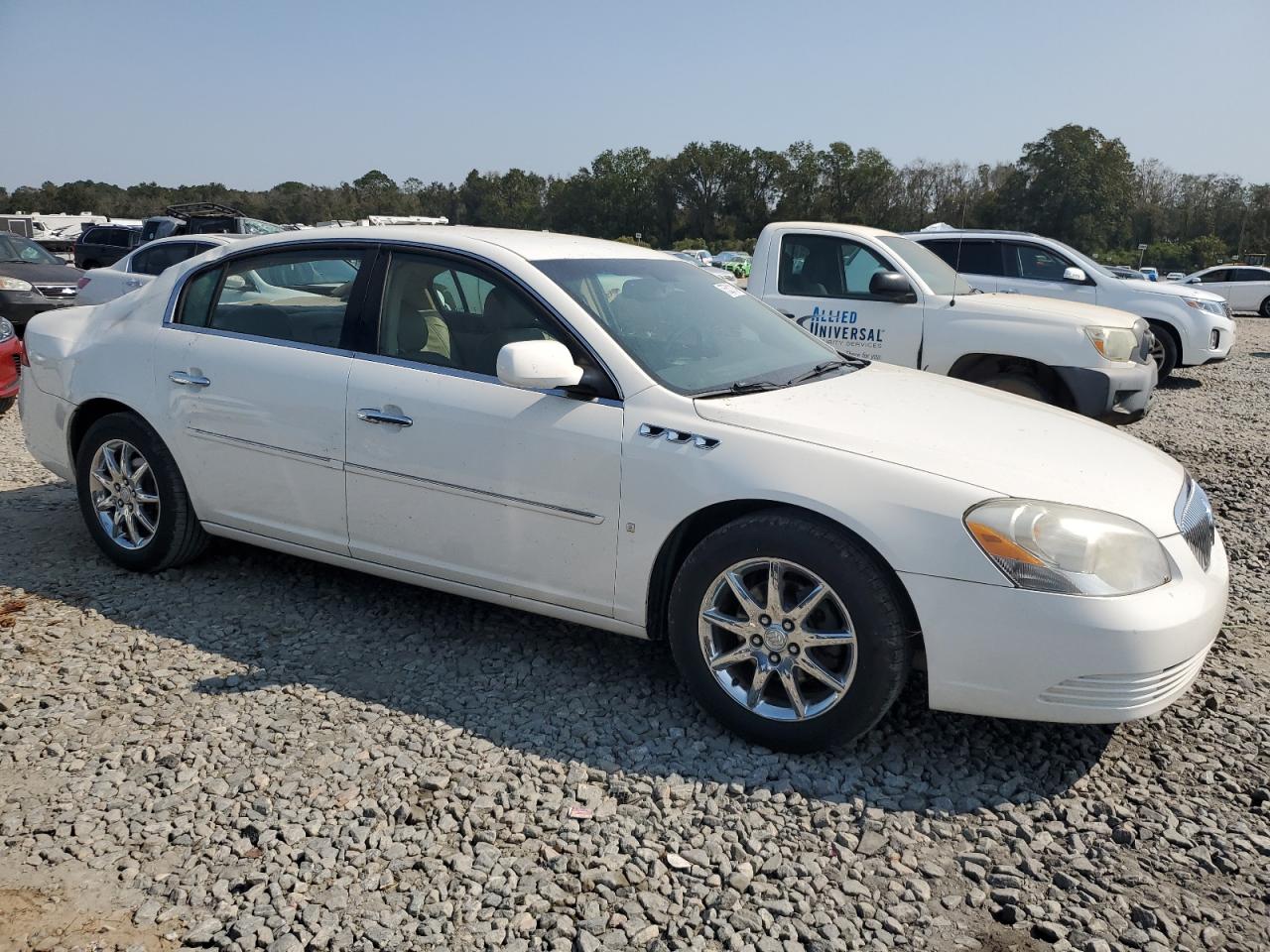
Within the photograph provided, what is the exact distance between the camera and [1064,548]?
282 centimetres

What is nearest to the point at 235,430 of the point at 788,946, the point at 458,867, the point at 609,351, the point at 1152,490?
the point at 609,351

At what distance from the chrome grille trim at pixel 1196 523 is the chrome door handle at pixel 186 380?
12.3 ft

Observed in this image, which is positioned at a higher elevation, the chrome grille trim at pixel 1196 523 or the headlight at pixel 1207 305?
the headlight at pixel 1207 305

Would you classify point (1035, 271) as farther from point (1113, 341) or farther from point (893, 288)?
point (893, 288)

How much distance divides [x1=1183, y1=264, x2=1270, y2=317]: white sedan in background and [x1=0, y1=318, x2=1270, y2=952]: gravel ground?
27195 mm

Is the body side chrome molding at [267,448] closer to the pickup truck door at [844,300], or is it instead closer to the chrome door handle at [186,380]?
the chrome door handle at [186,380]

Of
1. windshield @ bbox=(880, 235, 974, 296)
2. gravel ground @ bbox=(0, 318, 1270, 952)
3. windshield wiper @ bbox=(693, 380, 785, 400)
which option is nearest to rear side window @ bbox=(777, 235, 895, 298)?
windshield @ bbox=(880, 235, 974, 296)

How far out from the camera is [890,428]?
3.23 m

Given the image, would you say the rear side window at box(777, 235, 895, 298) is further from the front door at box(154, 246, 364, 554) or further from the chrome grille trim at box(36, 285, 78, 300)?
the chrome grille trim at box(36, 285, 78, 300)

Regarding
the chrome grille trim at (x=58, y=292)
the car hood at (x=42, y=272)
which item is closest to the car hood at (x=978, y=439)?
the chrome grille trim at (x=58, y=292)

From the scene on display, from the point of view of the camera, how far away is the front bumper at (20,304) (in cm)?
1258

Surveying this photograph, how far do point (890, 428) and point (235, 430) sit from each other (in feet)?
8.76

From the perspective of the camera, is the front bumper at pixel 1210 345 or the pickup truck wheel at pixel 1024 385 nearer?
the pickup truck wheel at pixel 1024 385

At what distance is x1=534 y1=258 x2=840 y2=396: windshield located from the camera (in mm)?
3561
